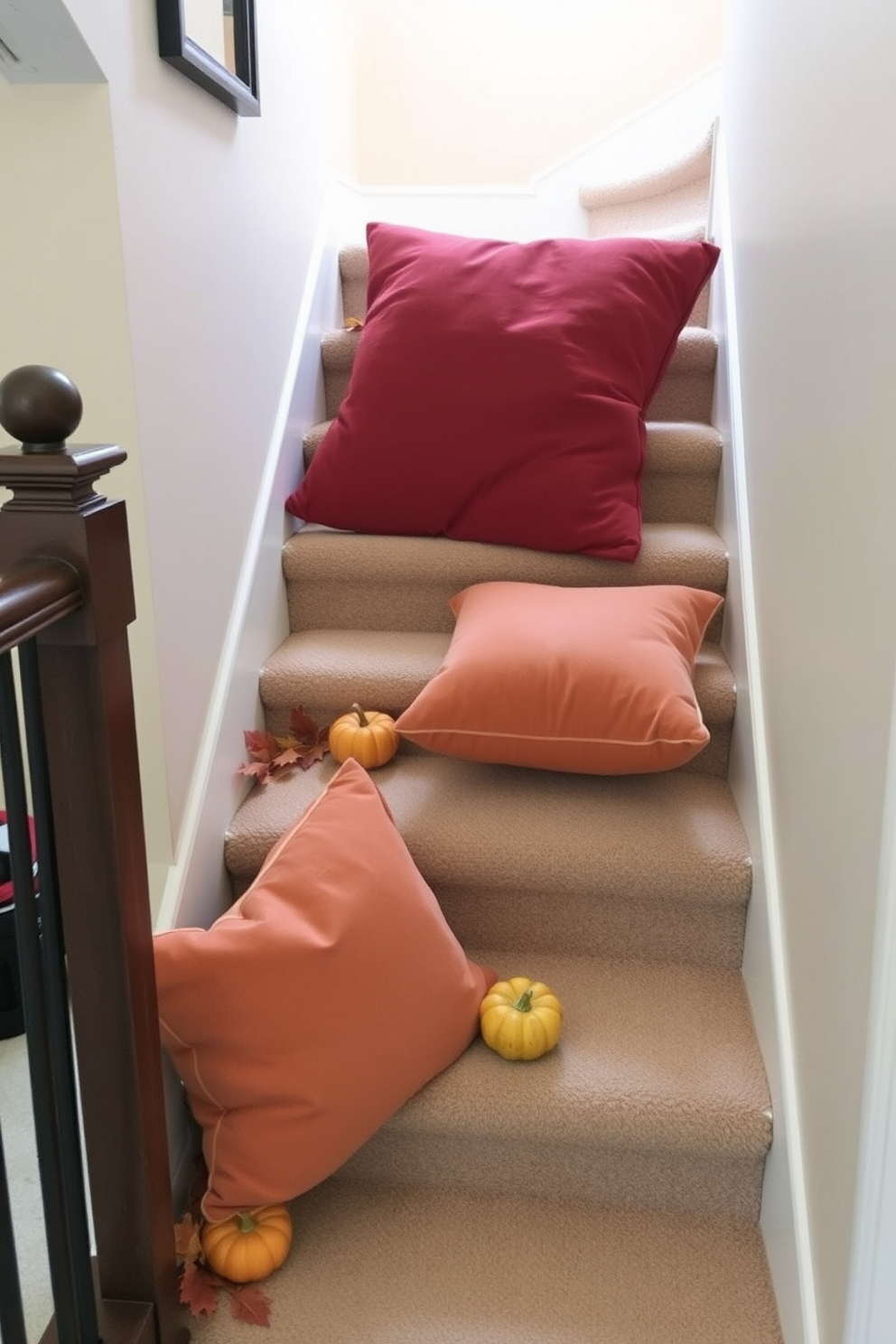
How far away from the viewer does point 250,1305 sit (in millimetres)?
1400

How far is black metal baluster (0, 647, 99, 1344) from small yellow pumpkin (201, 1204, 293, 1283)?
0.21m

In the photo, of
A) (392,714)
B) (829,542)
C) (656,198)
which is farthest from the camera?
(656,198)

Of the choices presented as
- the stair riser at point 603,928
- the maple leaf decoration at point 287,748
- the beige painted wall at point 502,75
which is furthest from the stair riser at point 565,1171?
the beige painted wall at point 502,75

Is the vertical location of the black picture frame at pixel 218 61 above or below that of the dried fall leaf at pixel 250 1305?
above

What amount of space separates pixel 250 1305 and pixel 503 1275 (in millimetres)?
327

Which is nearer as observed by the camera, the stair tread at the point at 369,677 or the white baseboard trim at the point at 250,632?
the white baseboard trim at the point at 250,632

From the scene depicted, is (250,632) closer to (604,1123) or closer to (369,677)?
(369,677)

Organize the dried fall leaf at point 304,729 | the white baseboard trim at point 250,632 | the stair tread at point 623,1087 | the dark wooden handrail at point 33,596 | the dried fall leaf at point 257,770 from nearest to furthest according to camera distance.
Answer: the dark wooden handrail at point 33,596 → the stair tread at point 623,1087 → the white baseboard trim at point 250,632 → the dried fall leaf at point 257,770 → the dried fall leaf at point 304,729

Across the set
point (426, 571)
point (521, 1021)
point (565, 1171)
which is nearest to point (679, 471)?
point (426, 571)

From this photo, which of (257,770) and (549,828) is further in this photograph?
(257,770)

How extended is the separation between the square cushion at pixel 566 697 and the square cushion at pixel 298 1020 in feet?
1.07

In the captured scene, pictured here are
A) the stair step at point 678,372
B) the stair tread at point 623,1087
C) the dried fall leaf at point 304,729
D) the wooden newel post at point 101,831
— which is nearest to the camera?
the wooden newel post at point 101,831

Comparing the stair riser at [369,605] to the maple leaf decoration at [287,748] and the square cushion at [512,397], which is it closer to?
the square cushion at [512,397]

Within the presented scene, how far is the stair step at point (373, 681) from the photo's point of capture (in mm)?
1943
